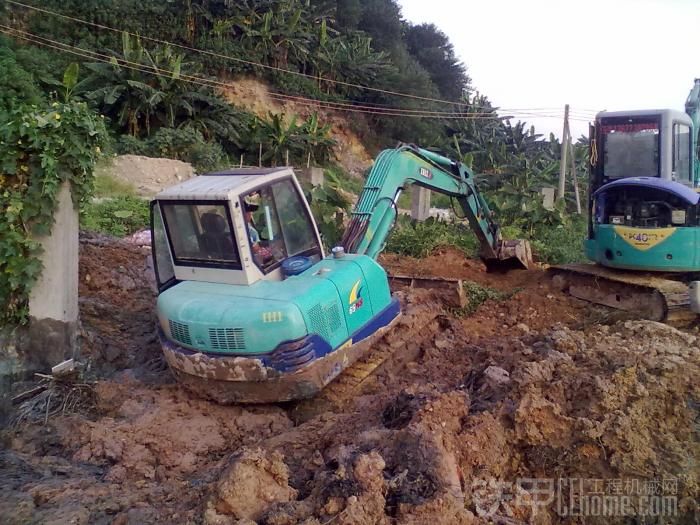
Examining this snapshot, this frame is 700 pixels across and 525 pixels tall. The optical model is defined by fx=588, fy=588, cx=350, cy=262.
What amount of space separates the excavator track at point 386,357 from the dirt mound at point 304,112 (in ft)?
64.2

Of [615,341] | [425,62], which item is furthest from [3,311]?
[425,62]

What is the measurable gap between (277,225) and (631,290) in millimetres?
4924

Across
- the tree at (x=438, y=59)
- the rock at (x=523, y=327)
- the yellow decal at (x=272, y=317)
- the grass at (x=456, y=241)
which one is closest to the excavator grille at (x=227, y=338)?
the yellow decal at (x=272, y=317)

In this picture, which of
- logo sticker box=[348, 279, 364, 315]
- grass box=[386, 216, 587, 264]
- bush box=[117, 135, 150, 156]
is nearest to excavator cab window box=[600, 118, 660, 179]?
grass box=[386, 216, 587, 264]

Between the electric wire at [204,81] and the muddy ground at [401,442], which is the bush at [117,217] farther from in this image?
the electric wire at [204,81]

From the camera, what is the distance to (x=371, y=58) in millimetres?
29875

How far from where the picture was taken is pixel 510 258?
9.55 m

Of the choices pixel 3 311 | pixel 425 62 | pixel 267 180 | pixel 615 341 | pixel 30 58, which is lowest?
pixel 615 341

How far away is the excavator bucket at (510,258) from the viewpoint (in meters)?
9.48

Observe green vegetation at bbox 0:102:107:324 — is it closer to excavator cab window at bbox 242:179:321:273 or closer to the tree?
excavator cab window at bbox 242:179:321:273

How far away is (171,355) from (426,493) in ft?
9.35

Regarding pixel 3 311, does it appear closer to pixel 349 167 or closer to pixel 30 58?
pixel 30 58

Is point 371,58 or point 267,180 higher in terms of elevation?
point 371,58

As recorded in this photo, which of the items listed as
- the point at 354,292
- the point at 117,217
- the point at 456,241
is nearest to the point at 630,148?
the point at 456,241
